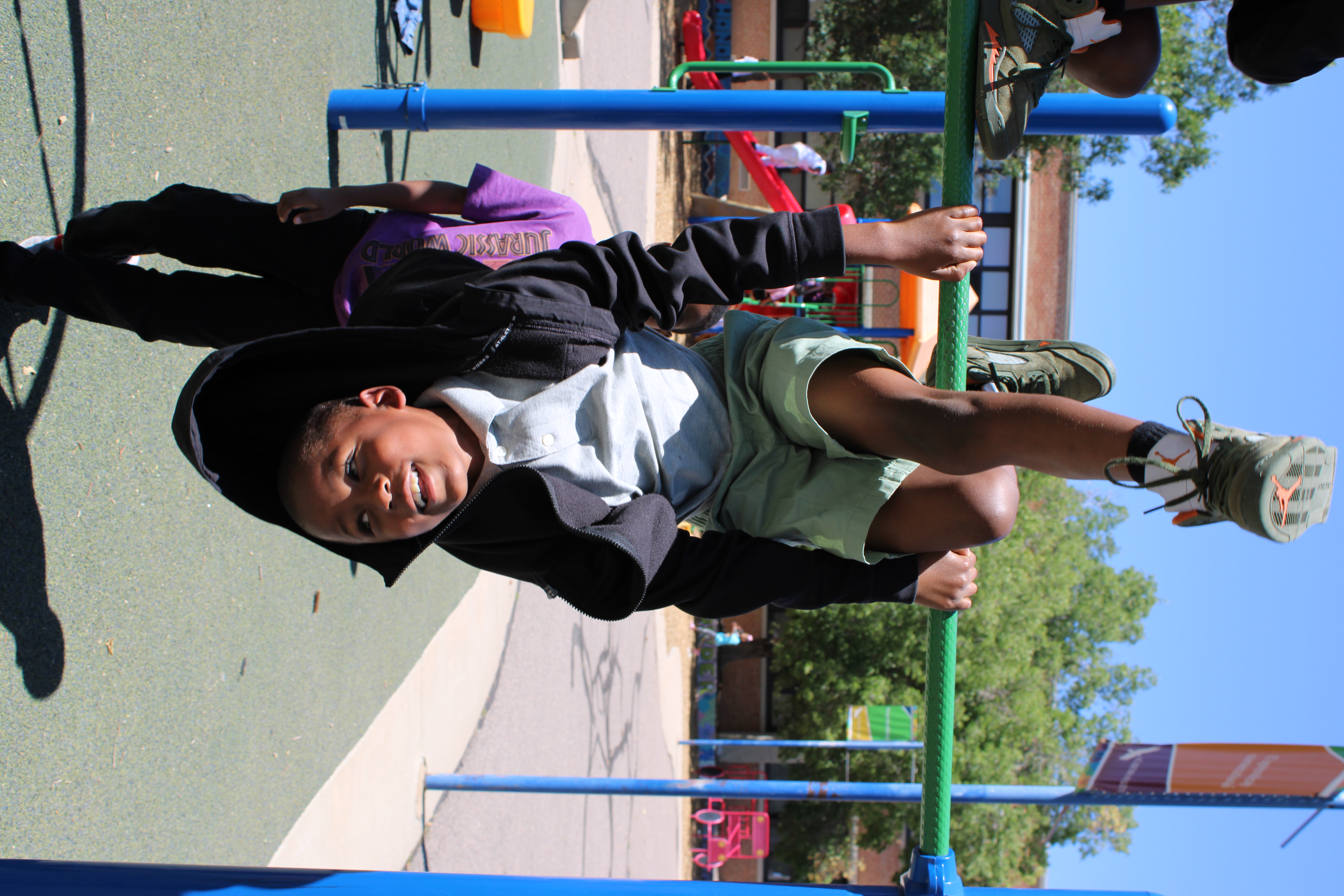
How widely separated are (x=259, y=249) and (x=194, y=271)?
0.84 feet

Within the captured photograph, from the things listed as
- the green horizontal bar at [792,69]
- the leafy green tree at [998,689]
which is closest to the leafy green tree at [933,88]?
the leafy green tree at [998,689]

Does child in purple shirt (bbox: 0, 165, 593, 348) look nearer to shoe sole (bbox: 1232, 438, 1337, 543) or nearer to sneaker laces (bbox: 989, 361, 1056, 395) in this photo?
sneaker laces (bbox: 989, 361, 1056, 395)

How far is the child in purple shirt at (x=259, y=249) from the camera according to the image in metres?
2.47

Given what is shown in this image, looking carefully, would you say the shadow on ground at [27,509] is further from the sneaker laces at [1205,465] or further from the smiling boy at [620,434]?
the sneaker laces at [1205,465]

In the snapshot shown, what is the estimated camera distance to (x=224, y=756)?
3076 mm

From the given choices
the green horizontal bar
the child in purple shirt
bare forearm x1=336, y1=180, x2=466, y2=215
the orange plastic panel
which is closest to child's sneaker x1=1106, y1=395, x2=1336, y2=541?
the child in purple shirt

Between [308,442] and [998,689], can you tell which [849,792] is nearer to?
[308,442]

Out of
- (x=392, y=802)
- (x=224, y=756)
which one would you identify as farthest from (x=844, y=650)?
(x=224, y=756)

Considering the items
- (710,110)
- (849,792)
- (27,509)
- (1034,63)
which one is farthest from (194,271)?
(849,792)

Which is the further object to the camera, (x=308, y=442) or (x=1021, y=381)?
(x=1021, y=381)

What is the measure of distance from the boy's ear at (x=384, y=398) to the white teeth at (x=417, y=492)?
0.17m

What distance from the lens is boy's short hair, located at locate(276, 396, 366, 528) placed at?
74.0 inches

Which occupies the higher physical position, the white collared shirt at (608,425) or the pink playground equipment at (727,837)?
the white collared shirt at (608,425)

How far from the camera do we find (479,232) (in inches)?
113
